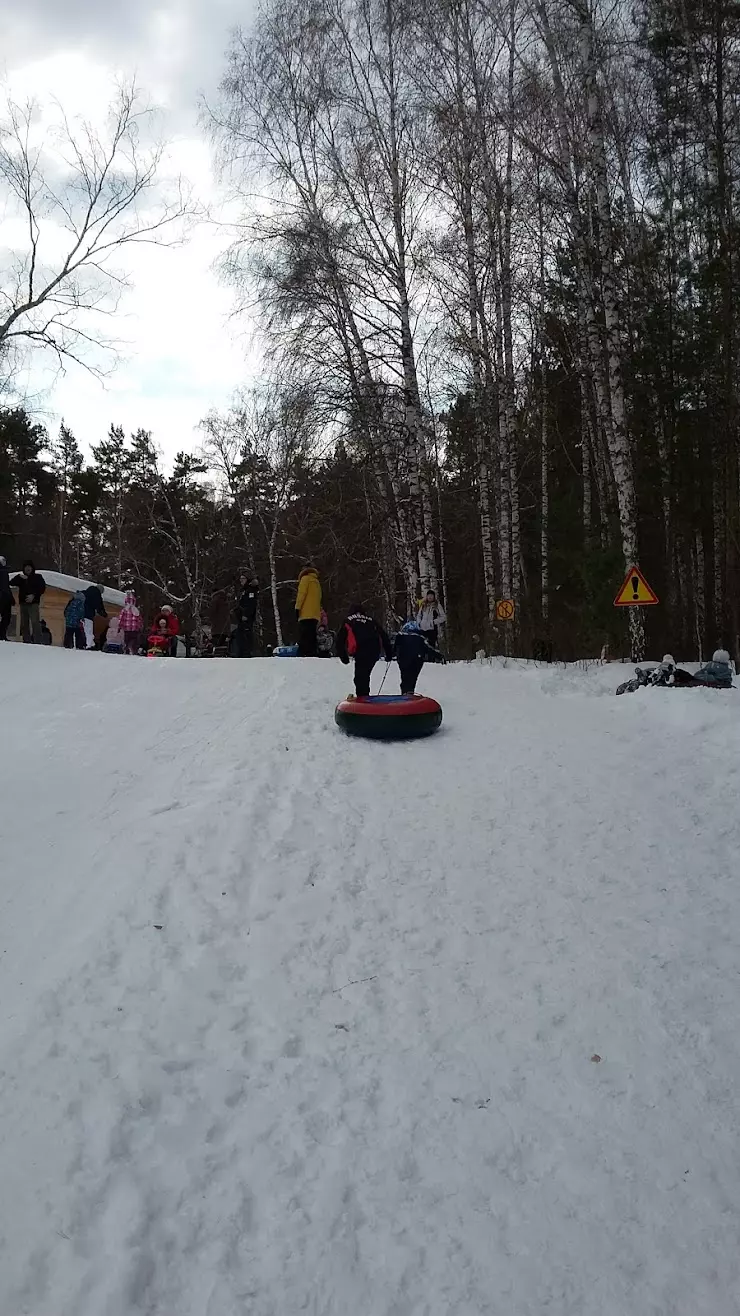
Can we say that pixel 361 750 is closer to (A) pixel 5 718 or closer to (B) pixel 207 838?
(B) pixel 207 838

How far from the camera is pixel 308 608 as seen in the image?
13484mm

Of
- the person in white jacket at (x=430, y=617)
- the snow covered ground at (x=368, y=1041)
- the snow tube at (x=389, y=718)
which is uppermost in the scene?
the person in white jacket at (x=430, y=617)

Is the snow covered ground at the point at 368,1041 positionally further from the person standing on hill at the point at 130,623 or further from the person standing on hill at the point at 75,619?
the person standing on hill at the point at 75,619

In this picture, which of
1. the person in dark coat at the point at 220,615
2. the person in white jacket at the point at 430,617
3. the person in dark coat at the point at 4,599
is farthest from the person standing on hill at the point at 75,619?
the person in dark coat at the point at 220,615

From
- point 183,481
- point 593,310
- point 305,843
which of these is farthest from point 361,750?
point 183,481

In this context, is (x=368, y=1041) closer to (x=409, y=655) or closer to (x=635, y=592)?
(x=409, y=655)

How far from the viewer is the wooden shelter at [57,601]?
2178 cm

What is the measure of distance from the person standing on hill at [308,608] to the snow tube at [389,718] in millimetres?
5337

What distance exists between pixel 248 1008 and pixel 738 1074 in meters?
2.13

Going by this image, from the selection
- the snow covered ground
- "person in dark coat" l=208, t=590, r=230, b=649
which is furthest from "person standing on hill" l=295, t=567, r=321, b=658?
"person in dark coat" l=208, t=590, r=230, b=649

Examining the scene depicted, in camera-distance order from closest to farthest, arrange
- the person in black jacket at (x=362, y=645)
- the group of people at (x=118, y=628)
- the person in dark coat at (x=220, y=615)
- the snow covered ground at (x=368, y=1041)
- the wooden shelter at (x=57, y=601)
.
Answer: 1. the snow covered ground at (x=368, y=1041)
2. the person in black jacket at (x=362, y=645)
3. the group of people at (x=118, y=628)
4. the wooden shelter at (x=57, y=601)
5. the person in dark coat at (x=220, y=615)

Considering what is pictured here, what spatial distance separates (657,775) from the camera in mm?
6637

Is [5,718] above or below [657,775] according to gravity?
above

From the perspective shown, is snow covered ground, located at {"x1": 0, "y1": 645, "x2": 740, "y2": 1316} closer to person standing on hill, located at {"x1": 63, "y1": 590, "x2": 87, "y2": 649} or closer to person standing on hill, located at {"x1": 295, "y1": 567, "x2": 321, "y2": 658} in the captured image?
person standing on hill, located at {"x1": 295, "y1": 567, "x2": 321, "y2": 658}
